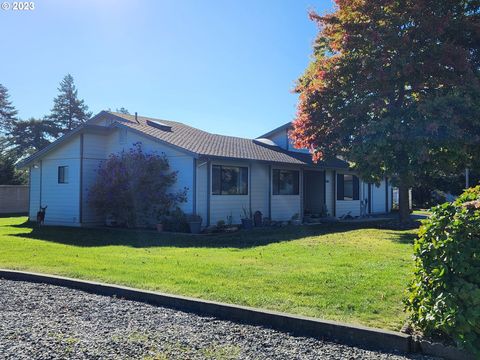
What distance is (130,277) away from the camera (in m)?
7.70

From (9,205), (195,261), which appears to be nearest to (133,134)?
(195,261)

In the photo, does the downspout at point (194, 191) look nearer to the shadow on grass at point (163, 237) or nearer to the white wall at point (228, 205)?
the white wall at point (228, 205)

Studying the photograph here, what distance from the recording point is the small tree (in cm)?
1767

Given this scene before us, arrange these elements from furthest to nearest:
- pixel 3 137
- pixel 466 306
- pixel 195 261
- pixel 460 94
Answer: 1. pixel 3 137
2. pixel 460 94
3. pixel 195 261
4. pixel 466 306

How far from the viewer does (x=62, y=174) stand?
20.9 metres

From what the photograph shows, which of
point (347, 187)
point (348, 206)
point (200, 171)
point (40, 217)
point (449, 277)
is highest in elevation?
point (200, 171)

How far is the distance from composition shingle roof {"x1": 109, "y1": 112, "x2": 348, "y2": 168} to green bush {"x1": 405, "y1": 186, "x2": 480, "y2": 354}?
490 inches

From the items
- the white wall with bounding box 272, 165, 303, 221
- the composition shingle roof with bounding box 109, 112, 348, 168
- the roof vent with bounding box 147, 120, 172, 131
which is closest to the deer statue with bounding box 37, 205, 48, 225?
the composition shingle roof with bounding box 109, 112, 348, 168

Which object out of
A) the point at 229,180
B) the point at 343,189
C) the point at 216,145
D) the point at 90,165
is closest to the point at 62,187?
the point at 90,165

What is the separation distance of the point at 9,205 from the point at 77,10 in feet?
73.6

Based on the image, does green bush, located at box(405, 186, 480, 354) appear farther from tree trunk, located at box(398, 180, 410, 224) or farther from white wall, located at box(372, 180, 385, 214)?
white wall, located at box(372, 180, 385, 214)

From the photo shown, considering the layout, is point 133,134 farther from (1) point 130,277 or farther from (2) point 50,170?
(1) point 130,277

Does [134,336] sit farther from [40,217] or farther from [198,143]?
[40,217]

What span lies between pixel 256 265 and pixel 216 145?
11620mm
